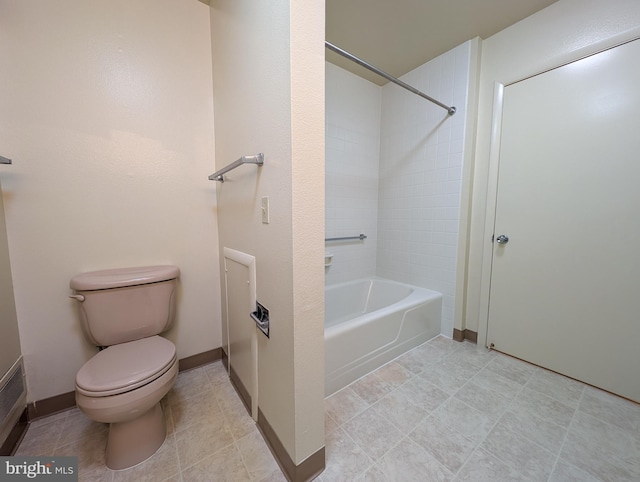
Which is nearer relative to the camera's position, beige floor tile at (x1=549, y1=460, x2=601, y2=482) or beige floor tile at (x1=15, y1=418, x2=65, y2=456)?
beige floor tile at (x1=549, y1=460, x2=601, y2=482)

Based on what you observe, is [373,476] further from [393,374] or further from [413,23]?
[413,23]

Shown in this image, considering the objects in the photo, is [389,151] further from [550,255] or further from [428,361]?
[428,361]

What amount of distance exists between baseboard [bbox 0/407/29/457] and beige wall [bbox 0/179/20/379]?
277mm

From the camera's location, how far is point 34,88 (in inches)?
42.4

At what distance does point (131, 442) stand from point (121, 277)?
2.39 ft

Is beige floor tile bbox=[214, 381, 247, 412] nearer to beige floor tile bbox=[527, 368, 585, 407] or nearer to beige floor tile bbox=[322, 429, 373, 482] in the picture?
beige floor tile bbox=[322, 429, 373, 482]

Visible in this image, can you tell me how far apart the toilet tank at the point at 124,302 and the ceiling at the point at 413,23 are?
6.37 feet

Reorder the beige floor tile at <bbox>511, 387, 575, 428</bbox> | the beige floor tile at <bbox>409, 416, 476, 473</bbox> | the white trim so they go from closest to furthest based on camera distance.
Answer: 1. the beige floor tile at <bbox>409, 416, 476, 473</bbox>
2. the white trim
3. the beige floor tile at <bbox>511, 387, 575, 428</bbox>

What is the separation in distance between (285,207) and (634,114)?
192 centimetres

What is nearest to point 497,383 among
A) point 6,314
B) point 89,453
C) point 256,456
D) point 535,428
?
point 535,428

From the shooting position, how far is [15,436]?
1.03 meters

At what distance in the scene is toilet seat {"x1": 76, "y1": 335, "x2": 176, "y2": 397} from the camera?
87 cm

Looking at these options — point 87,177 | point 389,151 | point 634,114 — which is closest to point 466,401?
point 634,114

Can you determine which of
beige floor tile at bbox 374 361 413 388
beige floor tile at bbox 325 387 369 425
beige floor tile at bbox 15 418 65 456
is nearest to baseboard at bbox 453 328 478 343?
beige floor tile at bbox 374 361 413 388
